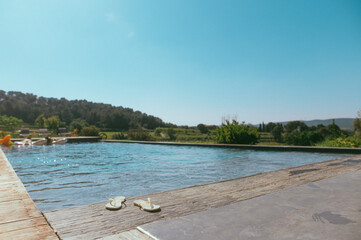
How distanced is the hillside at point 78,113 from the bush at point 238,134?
1993 cm

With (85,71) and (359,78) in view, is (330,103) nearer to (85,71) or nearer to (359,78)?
(359,78)

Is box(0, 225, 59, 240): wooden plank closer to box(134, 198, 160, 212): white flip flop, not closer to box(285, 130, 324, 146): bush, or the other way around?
box(134, 198, 160, 212): white flip flop

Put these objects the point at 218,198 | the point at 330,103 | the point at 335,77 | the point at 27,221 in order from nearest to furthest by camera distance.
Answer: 1. the point at 27,221
2. the point at 218,198
3. the point at 335,77
4. the point at 330,103

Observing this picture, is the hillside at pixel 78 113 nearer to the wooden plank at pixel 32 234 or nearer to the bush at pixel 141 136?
the bush at pixel 141 136

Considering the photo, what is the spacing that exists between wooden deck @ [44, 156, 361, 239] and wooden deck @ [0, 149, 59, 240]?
0.07 meters

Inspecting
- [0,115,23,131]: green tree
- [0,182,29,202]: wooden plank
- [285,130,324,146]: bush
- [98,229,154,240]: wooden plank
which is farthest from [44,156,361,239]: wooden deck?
[0,115,23,131]: green tree

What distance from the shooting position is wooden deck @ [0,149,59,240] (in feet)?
4.73

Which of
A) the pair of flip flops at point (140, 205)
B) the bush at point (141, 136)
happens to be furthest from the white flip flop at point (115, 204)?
the bush at point (141, 136)

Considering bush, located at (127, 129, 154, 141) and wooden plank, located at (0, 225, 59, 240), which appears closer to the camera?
wooden plank, located at (0, 225, 59, 240)

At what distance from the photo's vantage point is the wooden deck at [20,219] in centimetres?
144

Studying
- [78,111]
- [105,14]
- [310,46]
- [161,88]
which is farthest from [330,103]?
[78,111]

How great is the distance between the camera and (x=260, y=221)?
1.66 metres

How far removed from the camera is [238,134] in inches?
385

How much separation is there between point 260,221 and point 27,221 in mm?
1682
